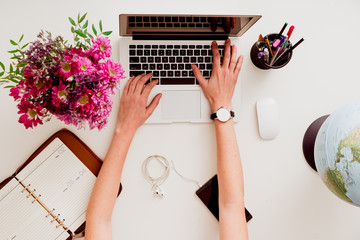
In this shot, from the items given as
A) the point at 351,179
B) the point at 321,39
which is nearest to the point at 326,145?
the point at 351,179

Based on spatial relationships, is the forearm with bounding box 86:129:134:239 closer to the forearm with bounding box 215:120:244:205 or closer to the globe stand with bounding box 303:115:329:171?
the forearm with bounding box 215:120:244:205

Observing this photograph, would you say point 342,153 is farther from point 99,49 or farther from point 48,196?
point 48,196

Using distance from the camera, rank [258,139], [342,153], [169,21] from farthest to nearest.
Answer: [258,139], [169,21], [342,153]

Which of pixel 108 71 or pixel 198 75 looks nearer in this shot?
pixel 108 71

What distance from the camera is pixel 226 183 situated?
3.03 feet

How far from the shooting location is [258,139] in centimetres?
101

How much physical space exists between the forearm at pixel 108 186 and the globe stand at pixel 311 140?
0.64 metres

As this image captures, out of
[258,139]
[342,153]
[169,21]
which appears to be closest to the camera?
[342,153]

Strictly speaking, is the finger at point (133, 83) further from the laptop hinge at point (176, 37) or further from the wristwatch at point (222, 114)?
the wristwatch at point (222, 114)

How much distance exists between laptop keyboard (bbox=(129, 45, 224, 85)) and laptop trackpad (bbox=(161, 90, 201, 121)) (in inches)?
1.5

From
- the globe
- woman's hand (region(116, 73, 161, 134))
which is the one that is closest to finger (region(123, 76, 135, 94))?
woman's hand (region(116, 73, 161, 134))

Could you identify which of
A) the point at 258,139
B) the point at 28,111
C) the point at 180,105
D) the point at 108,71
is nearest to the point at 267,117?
the point at 258,139

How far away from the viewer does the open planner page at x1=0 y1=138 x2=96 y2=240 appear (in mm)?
907

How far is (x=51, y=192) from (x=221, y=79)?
0.71m
